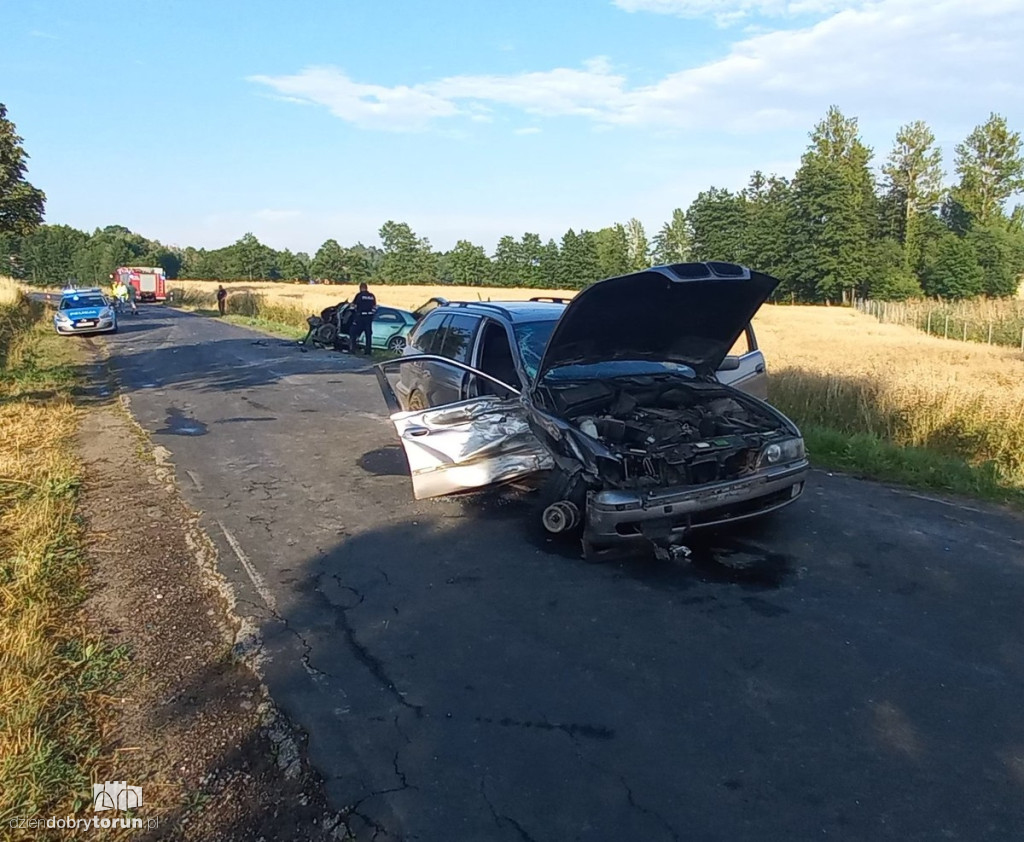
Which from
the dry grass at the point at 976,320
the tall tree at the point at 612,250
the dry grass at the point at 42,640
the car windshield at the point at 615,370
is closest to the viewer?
the dry grass at the point at 42,640

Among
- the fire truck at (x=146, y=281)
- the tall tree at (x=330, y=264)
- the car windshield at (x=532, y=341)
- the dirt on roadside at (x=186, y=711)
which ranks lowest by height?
the dirt on roadside at (x=186, y=711)

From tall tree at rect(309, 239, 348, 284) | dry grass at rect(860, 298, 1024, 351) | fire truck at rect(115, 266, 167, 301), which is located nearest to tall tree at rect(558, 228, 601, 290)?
tall tree at rect(309, 239, 348, 284)

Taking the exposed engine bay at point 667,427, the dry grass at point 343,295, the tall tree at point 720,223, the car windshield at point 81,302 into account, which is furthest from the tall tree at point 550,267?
the exposed engine bay at point 667,427

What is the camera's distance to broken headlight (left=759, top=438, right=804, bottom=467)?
540 cm

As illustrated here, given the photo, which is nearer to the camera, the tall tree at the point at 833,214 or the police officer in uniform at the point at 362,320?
the police officer in uniform at the point at 362,320

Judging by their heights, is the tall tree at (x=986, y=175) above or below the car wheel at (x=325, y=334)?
above

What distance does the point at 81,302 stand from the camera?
2748 cm

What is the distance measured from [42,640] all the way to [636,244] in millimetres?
98832

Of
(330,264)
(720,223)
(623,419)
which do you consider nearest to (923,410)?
(623,419)

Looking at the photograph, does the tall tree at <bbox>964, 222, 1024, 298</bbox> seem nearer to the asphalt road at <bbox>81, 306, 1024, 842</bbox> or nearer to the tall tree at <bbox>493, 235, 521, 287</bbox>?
the tall tree at <bbox>493, 235, 521, 287</bbox>

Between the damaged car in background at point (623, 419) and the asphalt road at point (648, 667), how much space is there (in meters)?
0.37

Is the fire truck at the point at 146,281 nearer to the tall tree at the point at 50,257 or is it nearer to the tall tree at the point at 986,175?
the tall tree at the point at 50,257

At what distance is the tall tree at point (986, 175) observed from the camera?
6681cm

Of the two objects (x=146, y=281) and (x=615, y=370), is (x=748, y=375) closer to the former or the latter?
(x=615, y=370)
